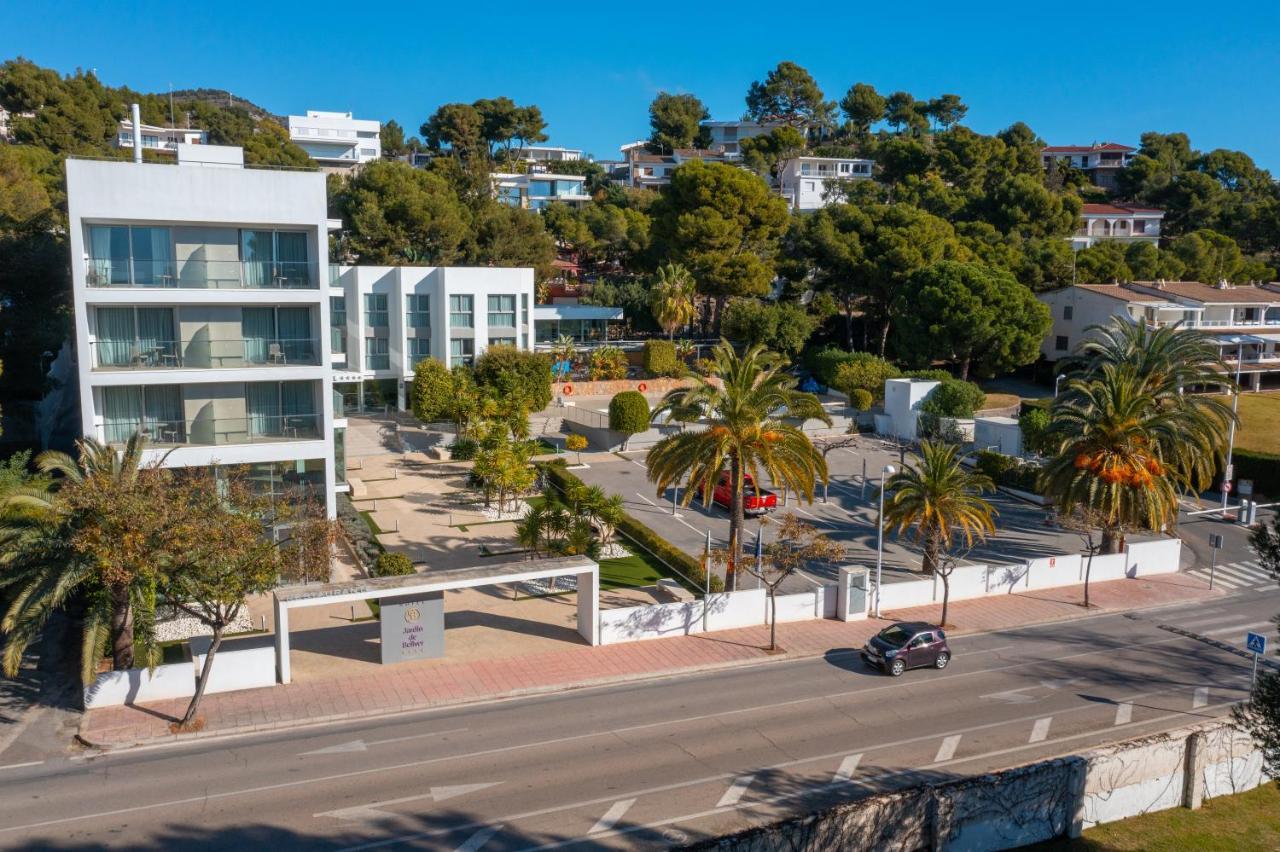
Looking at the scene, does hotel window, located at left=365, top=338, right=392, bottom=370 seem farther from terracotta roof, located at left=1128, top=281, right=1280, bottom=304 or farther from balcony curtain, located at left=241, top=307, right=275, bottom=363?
terracotta roof, located at left=1128, top=281, right=1280, bottom=304

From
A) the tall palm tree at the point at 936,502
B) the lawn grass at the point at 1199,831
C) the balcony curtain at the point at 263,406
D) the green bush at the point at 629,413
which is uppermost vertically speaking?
the balcony curtain at the point at 263,406

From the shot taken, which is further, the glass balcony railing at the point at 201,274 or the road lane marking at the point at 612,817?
the glass balcony railing at the point at 201,274

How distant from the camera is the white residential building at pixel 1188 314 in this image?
7012 centimetres

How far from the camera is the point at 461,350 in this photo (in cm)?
6297

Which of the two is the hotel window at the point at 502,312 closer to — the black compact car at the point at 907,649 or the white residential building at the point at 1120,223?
the black compact car at the point at 907,649

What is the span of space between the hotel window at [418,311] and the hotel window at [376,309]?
177cm

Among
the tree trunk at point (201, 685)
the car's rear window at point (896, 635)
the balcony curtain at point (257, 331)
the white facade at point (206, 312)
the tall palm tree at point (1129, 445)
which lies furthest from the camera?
the tall palm tree at point (1129, 445)

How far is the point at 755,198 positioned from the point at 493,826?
6406 centimetres

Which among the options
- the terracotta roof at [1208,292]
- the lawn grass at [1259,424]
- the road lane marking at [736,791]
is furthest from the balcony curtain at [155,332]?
the terracotta roof at [1208,292]

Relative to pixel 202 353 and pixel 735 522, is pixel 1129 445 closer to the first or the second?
pixel 735 522

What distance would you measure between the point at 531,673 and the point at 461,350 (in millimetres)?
39526

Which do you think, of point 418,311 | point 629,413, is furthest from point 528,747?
point 418,311

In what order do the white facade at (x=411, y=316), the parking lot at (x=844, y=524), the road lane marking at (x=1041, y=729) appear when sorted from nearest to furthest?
the road lane marking at (x=1041, y=729)
the parking lot at (x=844, y=524)
the white facade at (x=411, y=316)

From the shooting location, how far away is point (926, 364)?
223ft
